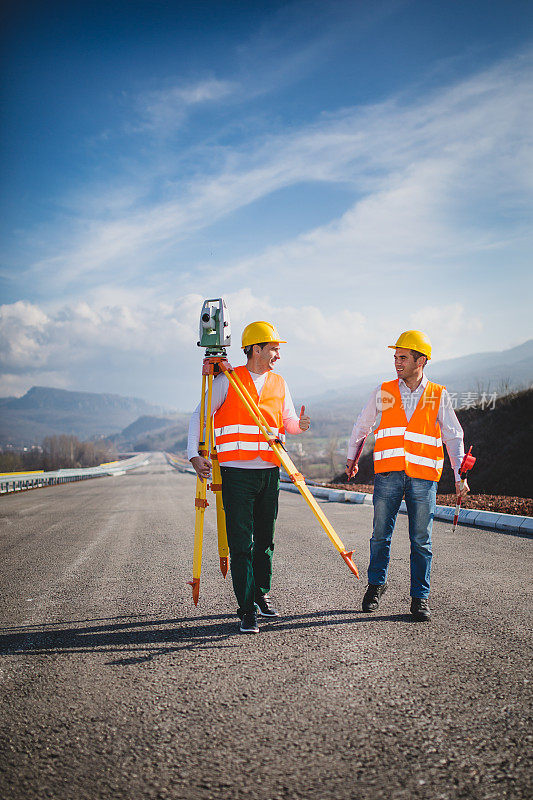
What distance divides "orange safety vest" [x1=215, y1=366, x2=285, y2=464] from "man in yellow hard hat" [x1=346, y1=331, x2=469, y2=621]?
0.92 meters

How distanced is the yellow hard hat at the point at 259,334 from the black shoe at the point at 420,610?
94.1 inches

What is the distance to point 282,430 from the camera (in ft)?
14.7

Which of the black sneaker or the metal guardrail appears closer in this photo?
the black sneaker

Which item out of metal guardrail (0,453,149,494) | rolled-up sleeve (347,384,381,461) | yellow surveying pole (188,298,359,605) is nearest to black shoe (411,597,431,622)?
yellow surveying pole (188,298,359,605)

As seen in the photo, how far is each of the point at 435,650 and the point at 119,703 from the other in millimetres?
2026

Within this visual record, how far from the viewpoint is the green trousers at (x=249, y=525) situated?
4.07 meters

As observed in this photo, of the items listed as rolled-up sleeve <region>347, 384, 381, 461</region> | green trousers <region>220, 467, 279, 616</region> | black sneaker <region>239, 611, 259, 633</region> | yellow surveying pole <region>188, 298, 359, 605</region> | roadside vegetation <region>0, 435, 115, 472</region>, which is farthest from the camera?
roadside vegetation <region>0, 435, 115, 472</region>

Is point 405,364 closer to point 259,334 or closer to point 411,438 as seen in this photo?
point 411,438

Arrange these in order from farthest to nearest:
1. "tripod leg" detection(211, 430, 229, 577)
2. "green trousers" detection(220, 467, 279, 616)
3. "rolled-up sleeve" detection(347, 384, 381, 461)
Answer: "rolled-up sleeve" detection(347, 384, 381, 461) → "tripod leg" detection(211, 430, 229, 577) → "green trousers" detection(220, 467, 279, 616)

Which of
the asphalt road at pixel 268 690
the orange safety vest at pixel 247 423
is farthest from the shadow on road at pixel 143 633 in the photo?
the orange safety vest at pixel 247 423

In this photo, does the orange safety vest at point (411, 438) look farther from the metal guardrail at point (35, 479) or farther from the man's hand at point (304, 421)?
the metal guardrail at point (35, 479)

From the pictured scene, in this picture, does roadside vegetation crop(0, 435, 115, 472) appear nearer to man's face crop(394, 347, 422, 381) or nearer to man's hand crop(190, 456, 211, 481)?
man's hand crop(190, 456, 211, 481)

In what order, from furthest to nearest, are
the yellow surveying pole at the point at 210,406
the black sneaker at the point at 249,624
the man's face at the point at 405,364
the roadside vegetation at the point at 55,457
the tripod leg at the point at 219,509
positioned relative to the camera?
the roadside vegetation at the point at 55,457 → the man's face at the point at 405,364 → the tripod leg at the point at 219,509 → the yellow surveying pole at the point at 210,406 → the black sneaker at the point at 249,624

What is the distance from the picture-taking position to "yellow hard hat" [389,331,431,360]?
4586 mm
